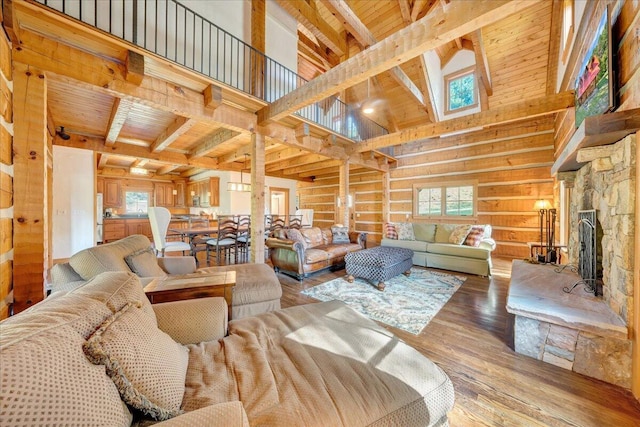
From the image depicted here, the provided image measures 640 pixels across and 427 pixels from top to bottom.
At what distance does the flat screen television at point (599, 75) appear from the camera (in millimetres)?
1896

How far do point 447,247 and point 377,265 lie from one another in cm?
183

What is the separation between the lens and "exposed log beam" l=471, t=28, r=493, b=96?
450cm

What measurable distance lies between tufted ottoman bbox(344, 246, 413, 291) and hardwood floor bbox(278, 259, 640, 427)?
1.02 metres

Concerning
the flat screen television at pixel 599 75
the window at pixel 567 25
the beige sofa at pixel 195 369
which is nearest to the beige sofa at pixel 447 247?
the flat screen television at pixel 599 75

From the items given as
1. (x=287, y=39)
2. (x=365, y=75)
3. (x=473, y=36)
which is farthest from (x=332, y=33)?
(x=365, y=75)

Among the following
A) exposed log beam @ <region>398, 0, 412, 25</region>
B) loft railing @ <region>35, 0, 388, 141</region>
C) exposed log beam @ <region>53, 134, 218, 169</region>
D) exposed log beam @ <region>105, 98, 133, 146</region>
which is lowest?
exposed log beam @ <region>53, 134, 218, 169</region>

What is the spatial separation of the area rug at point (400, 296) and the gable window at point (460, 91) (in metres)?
4.60

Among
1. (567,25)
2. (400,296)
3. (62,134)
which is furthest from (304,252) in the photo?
(567,25)

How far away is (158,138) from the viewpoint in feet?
15.4

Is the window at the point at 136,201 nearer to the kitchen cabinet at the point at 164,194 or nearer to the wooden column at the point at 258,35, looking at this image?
the kitchen cabinet at the point at 164,194

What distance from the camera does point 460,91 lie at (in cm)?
615

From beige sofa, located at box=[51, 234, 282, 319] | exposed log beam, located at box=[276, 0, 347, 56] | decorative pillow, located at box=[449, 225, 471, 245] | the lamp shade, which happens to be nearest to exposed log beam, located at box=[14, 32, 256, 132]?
beige sofa, located at box=[51, 234, 282, 319]

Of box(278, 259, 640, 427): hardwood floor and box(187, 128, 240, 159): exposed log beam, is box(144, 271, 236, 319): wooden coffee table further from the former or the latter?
box(187, 128, 240, 159): exposed log beam

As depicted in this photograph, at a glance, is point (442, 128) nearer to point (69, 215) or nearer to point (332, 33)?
point (332, 33)
